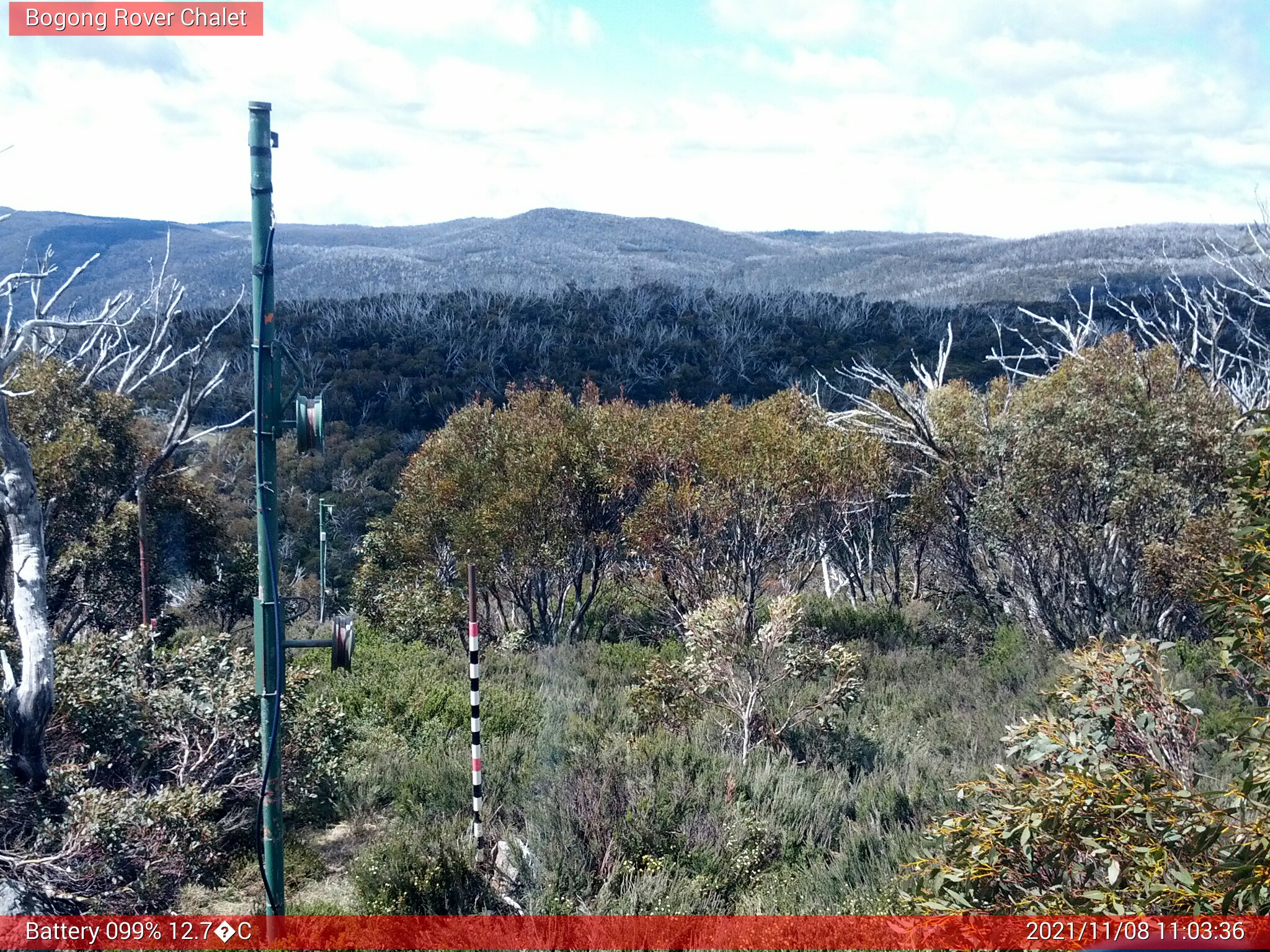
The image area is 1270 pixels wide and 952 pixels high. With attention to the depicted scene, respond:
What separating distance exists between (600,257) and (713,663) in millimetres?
129075

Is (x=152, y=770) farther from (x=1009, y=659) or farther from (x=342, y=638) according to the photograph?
(x=1009, y=659)

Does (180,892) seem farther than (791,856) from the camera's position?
No

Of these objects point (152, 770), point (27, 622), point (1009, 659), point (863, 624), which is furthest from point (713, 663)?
point (863, 624)

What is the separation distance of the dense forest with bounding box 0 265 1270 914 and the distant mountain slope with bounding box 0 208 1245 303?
47.5 m

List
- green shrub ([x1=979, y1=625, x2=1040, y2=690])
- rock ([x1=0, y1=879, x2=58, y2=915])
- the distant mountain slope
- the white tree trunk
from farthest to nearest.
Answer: the distant mountain slope → green shrub ([x1=979, y1=625, x2=1040, y2=690]) → the white tree trunk → rock ([x1=0, y1=879, x2=58, y2=915])

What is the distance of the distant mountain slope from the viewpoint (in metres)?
82.9

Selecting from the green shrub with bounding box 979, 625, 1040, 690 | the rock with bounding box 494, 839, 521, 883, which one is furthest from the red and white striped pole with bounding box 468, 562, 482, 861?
the green shrub with bounding box 979, 625, 1040, 690

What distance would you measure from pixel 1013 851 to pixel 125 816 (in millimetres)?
4980

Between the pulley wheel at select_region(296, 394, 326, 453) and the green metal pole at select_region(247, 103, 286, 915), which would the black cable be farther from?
the pulley wheel at select_region(296, 394, 326, 453)

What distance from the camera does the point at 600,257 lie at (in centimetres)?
13425

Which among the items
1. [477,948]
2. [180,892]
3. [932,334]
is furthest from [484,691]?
[932,334]

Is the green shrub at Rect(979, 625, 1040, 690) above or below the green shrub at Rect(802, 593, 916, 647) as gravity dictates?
above

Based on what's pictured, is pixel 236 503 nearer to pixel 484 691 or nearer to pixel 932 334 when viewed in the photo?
pixel 484 691

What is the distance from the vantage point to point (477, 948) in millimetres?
5242
